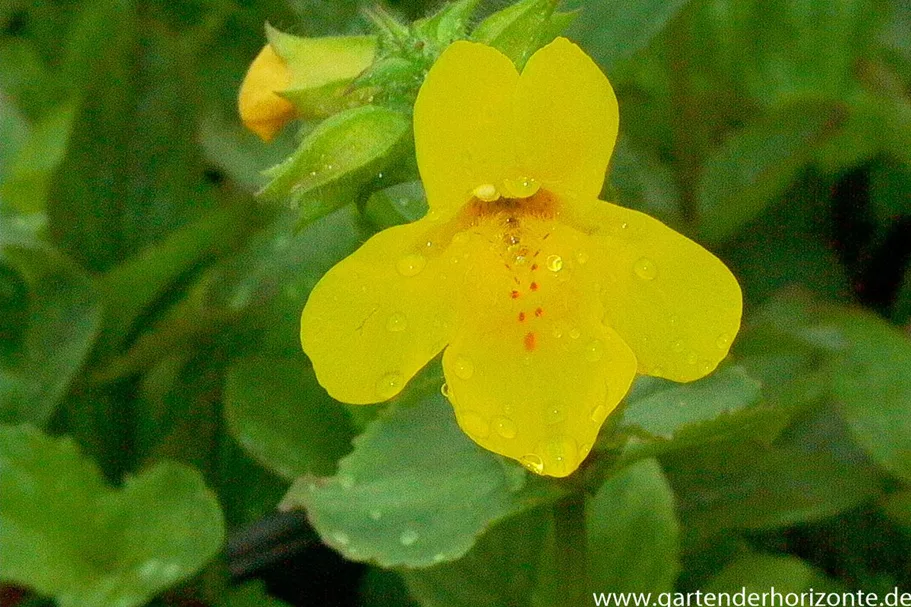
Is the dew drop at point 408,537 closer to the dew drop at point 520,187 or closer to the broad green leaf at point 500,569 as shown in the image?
the broad green leaf at point 500,569

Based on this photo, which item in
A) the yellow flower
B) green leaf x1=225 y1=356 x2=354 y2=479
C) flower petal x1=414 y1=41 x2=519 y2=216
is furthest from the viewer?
green leaf x1=225 y1=356 x2=354 y2=479

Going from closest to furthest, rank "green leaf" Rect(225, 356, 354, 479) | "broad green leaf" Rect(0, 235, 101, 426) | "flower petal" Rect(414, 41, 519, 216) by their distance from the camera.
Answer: "flower petal" Rect(414, 41, 519, 216) → "green leaf" Rect(225, 356, 354, 479) → "broad green leaf" Rect(0, 235, 101, 426)

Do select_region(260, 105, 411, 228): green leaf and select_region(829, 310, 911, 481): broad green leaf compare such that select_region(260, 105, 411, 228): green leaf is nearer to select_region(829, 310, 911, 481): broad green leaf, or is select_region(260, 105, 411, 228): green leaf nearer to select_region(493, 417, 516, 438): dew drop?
select_region(493, 417, 516, 438): dew drop

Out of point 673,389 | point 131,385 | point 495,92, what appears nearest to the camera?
point 495,92

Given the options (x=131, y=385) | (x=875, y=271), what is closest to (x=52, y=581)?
(x=131, y=385)

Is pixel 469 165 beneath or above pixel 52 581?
above

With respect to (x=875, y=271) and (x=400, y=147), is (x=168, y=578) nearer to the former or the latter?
(x=400, y=147)

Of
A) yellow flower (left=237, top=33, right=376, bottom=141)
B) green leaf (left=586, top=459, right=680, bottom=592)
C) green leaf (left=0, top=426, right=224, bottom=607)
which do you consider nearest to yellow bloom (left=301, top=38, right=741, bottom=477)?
yellow flower (left=237, top=33, right=376, bottom=141)
